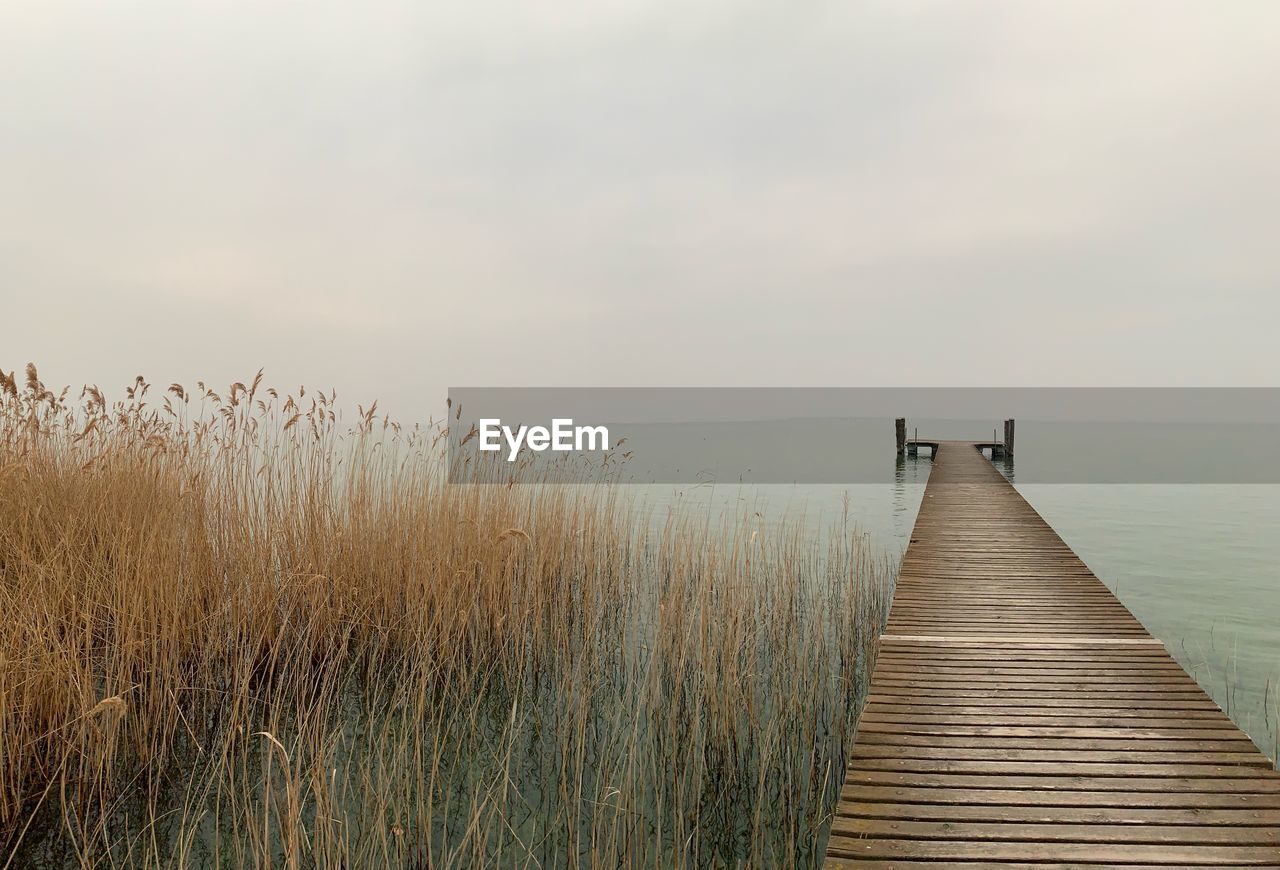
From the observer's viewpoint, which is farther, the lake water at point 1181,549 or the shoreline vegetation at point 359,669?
the lake water at point 1181,549

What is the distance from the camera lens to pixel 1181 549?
9422mm

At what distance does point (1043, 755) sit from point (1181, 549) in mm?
8779

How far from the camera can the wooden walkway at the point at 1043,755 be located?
1.93m

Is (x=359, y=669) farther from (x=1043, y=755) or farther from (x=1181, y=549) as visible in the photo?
(x=1181, y=549)

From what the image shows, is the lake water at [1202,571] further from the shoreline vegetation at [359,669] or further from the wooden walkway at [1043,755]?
the shoreline vegetation at [359,669]

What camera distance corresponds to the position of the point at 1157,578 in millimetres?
7797

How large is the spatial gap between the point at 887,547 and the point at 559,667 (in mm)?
5731

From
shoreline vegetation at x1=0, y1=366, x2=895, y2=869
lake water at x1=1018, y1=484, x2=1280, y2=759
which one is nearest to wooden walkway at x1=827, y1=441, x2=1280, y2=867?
shoreline vegetation at x1=0, y1=366, x2=895, y2=869

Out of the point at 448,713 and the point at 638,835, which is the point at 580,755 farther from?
the point at 448,713

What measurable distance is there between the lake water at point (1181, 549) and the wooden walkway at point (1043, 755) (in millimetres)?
826

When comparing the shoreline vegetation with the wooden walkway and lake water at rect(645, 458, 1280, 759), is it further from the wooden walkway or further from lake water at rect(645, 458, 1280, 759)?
lake water at rect(645, 458, 1280, 759)

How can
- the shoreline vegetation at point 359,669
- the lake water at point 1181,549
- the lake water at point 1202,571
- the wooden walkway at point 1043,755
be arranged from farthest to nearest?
the lake water at point 1181,549 < the lake water at point 1202,571 < the shoreline vegetation at point 359,669 < the wooden walkway at point 1043,755

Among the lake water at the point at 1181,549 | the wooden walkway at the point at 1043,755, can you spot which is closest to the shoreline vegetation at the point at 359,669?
the wooden walkway at the point at 1043,755

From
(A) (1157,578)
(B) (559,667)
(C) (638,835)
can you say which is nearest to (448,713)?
(B) (559,667)
